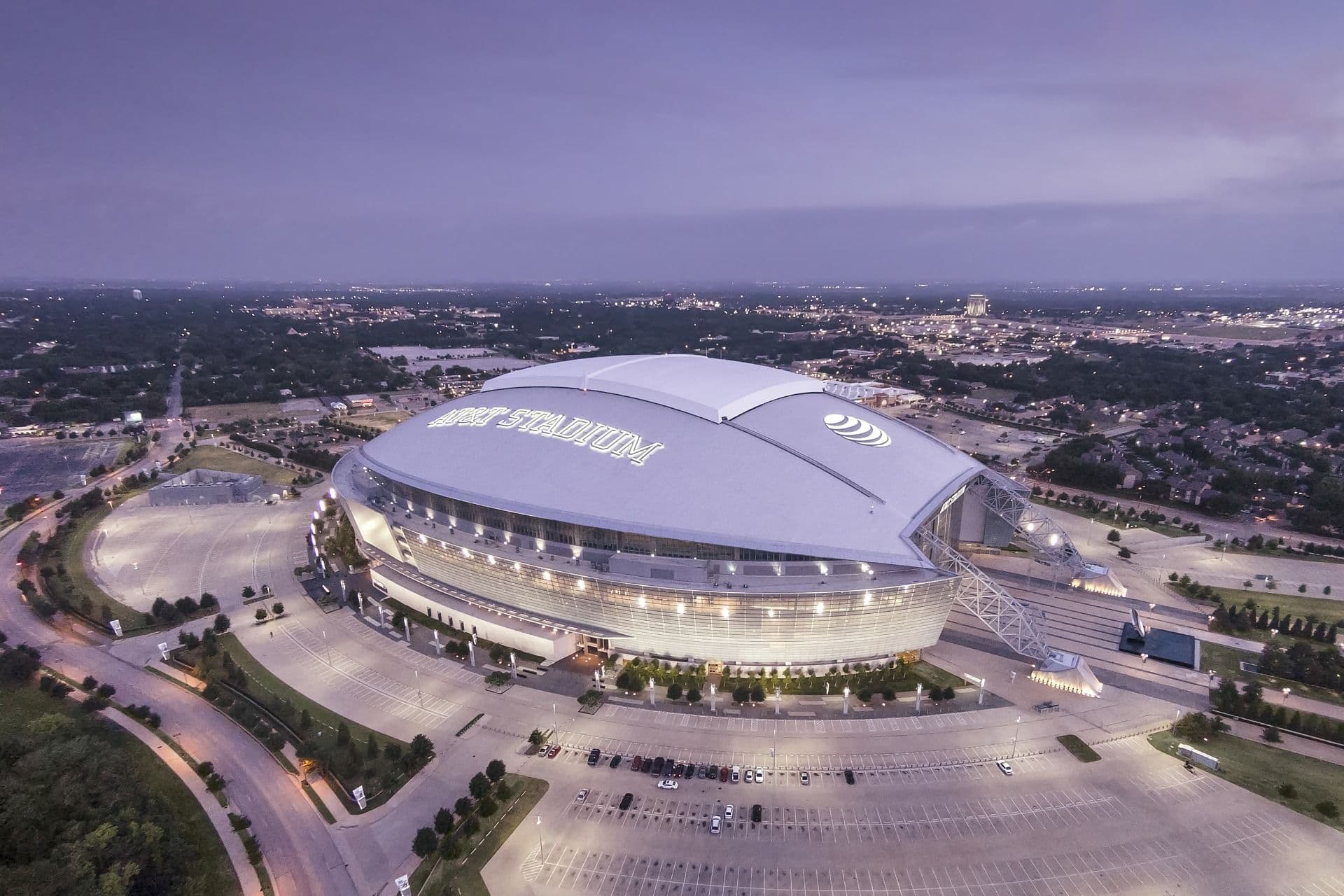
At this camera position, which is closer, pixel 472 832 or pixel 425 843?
pixel 425 843

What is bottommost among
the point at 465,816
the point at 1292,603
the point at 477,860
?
the point at 477,860

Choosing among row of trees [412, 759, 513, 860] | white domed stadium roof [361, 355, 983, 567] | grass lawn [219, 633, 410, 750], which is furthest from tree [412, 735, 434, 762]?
white domed stadium roof [361, 355, 983, 567]

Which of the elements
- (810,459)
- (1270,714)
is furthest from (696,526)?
(1270,714)

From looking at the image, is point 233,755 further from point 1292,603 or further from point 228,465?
point 1292,603

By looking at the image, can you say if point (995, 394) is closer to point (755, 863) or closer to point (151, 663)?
point (755, 863)

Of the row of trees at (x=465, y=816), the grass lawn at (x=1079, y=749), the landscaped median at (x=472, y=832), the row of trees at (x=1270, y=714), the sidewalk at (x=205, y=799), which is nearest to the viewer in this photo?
the landscaped median at (x=472, y=832)

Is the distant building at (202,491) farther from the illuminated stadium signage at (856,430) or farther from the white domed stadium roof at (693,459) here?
the illuminated stadium signage at (856,430)

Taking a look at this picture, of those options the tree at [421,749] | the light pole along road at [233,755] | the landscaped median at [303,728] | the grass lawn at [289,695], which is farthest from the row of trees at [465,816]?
the grass lawn at [289,695]
